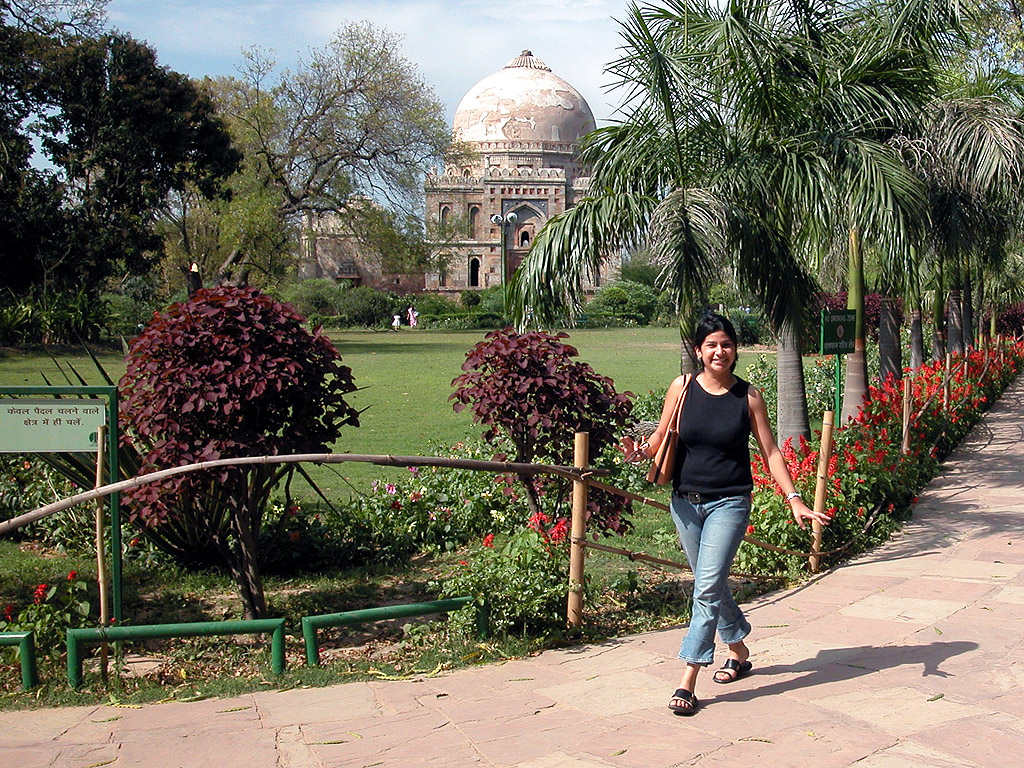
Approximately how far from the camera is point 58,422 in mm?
4391

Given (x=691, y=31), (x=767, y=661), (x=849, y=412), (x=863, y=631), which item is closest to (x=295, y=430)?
(x=767, y=661)

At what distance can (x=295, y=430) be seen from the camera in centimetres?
483

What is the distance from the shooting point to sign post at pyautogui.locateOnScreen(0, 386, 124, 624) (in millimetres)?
4305

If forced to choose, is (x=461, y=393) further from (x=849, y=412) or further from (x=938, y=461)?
(x=938, y=461)

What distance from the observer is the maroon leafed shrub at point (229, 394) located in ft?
15.1

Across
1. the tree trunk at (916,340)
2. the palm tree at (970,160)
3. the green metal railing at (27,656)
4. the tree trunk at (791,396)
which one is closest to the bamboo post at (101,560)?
the green metal railing at (27,656)

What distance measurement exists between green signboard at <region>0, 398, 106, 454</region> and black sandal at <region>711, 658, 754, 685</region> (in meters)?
2.68

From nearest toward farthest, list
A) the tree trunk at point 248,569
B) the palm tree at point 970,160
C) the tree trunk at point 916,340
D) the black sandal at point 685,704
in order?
the black sandal at point 685,704 < the tree trunk at point 248,569 < the palm tree at point 970,160 < the tree trunk at point 916,340

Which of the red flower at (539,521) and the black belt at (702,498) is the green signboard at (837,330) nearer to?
the red flower at (539,521)

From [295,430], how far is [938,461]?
712 cm

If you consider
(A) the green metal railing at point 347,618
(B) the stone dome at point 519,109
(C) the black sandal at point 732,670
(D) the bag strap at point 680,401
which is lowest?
(C) the black sandal at point 732,670

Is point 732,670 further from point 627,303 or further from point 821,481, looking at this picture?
point 627,303

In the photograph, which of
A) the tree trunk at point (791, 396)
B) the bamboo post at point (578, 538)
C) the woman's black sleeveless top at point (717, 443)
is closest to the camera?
the woman's black sleeveless top at point (717, 443)

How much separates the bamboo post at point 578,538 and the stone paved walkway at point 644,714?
0.65ft
